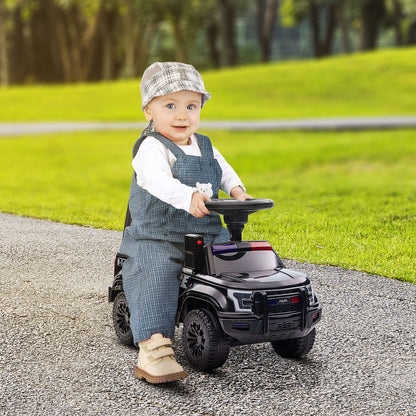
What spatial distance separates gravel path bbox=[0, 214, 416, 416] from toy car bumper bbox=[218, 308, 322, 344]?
308 mm

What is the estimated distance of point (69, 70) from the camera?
36.8m

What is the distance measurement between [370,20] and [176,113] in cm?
3599

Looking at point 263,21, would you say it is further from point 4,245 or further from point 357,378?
point 357,378

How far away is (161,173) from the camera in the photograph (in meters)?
3.78

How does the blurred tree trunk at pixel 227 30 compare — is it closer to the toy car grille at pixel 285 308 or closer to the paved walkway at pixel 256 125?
the paved walkway at pixel 256 125

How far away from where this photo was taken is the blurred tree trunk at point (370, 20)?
3678 centimetres

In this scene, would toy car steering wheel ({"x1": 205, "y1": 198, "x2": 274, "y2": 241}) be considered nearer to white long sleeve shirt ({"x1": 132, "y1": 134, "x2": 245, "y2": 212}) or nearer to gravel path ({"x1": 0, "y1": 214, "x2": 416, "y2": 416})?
white long sleeve shirt ({"x1": 132, "y1": 134, "x2": 245, "y2": 212})

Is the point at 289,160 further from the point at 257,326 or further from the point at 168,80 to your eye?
the point at 257,326

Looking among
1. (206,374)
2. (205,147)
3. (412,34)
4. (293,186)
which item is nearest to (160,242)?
(205,147)

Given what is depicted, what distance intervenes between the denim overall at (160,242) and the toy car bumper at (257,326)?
1.16 ft

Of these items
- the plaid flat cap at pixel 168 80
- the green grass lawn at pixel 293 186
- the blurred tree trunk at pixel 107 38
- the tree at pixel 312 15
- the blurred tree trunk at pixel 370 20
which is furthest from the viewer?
the tree at pixel 312 15

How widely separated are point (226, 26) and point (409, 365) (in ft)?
108

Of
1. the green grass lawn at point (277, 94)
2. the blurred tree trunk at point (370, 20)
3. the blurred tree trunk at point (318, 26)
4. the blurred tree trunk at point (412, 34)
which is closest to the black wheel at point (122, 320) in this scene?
the green grass lawn at point (277, 94)

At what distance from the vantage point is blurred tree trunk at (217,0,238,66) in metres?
35.0
